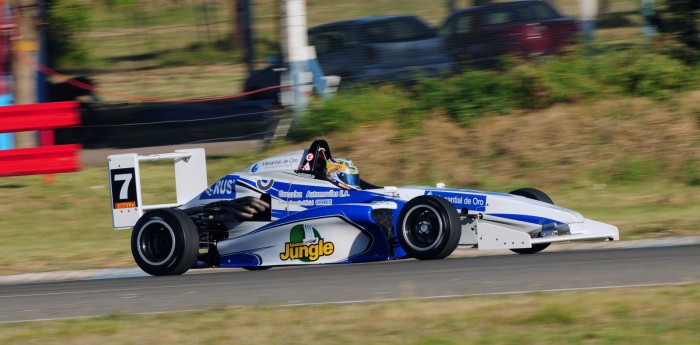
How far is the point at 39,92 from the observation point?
16.8 m

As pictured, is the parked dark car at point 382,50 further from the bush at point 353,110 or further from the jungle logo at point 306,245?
the jungle logo at point 306,245

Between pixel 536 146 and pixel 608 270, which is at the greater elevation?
Result: pixel 536 146

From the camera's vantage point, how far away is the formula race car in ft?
28.5

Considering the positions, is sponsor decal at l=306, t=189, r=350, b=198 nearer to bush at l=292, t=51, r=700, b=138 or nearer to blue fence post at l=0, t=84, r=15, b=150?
bush at l=292, t=51, r=700, b=138

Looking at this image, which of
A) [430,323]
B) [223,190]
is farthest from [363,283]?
[223,190]

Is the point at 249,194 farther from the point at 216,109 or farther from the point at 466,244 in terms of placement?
the point at 216,109

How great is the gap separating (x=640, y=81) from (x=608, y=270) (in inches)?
322

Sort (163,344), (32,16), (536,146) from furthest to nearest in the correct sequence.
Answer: (32,16)
(536,146)
(163,344)

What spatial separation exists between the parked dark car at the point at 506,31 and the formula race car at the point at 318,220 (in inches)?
231

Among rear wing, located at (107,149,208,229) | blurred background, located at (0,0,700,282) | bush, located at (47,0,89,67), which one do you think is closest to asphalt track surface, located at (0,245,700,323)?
rear wing, located at (107,149,208,229)

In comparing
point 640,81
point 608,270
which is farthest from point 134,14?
point 608,270

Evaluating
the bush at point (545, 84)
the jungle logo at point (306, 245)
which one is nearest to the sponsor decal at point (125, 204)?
the jungle logo at point (306, 245)

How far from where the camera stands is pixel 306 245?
9234 mm

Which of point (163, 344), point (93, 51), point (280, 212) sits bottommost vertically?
point (163, 344)
